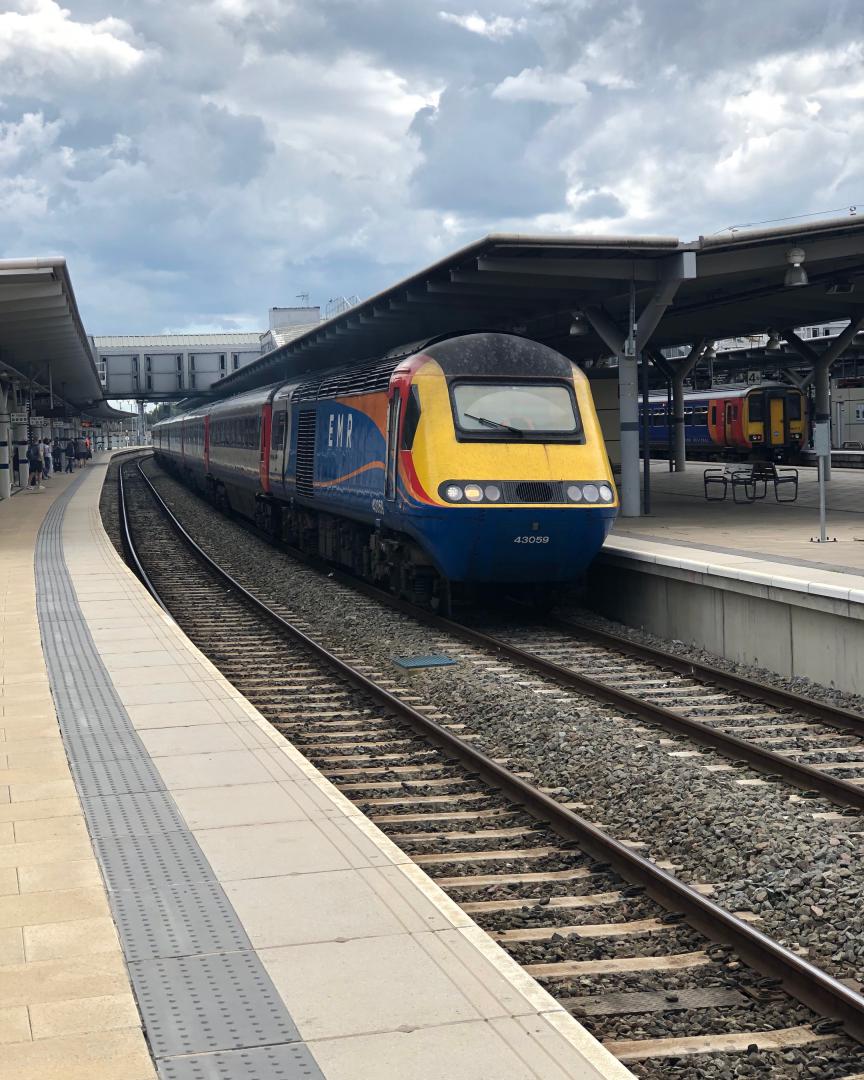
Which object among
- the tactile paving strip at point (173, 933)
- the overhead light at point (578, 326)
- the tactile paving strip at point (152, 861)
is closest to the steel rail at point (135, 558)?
the tactile paving strip at point (173, 933)

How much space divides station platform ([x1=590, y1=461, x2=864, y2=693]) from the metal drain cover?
2.94 m

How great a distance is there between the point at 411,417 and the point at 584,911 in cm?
851

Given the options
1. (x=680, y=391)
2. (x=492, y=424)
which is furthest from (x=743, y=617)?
(x=680, y=391)

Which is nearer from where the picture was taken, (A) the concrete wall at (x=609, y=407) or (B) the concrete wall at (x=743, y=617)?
(B) the concrete wall at (x=743, y=617)

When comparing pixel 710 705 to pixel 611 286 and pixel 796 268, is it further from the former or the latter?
pixel 611 286

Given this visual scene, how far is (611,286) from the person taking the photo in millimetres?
20594

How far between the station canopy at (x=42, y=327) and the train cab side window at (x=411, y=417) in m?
10.6

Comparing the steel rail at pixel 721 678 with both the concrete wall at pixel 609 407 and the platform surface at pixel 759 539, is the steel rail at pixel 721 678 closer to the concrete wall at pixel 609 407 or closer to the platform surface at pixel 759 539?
the platform surface at pixel 759 539

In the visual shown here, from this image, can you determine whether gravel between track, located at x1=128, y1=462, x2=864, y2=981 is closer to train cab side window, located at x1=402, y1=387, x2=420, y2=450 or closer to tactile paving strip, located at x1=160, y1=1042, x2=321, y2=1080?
train cab side window, located at x1=402, y1=387, x2=420, y2=450

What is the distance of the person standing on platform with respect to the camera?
1866 inches

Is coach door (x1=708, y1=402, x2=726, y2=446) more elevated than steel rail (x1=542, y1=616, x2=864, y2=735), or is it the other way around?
coach door (x1=708, y1=402, x2=726, y2=446)

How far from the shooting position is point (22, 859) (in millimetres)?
5910

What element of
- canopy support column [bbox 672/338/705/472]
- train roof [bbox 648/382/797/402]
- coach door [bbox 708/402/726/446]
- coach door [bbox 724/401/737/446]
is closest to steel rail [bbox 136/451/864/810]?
canopy support column [bbox 672/338/705/472]

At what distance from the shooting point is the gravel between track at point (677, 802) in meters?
6.03
